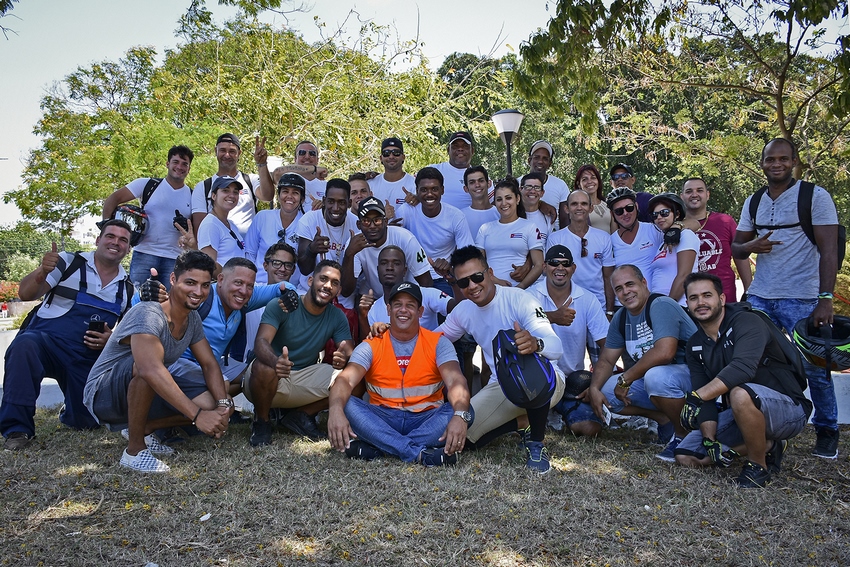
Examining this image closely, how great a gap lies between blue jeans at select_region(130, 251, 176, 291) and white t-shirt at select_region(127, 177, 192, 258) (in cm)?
5

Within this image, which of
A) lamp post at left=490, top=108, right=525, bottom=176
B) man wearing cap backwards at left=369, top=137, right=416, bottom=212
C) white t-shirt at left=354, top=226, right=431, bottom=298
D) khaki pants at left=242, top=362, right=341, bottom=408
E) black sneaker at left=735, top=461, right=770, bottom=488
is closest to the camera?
black sneaker at left=735, top=461, right=770, bottom=488

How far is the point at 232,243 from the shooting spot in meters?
7.12

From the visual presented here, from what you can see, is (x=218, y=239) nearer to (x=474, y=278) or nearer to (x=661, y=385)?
(x=474, y=278)

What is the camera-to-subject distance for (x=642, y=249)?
6.80 metres

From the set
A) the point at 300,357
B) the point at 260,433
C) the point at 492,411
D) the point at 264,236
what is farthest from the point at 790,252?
the point at 264,236

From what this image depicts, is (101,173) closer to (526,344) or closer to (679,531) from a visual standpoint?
(526,344)

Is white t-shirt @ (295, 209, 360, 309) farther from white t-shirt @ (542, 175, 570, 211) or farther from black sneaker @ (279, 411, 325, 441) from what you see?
white t-shirt @ (542, 175, 570, 211)

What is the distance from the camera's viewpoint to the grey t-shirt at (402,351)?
18.0 ft

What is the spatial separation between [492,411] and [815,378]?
2.59m

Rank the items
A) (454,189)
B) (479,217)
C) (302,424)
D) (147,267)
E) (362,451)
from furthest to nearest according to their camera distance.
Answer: (454,189) < (479,217) < (147,267) < (302,424) < (362,451)

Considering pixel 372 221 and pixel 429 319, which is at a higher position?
pixel 372 221

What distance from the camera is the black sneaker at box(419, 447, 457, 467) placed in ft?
16.6

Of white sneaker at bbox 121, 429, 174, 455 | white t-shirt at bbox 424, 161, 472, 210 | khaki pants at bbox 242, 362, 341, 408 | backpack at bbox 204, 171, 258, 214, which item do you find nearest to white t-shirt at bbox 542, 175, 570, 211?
white t-shirt at bbox 424, 161, 472, 210

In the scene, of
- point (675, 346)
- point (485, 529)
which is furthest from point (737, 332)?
point (485, 529)
